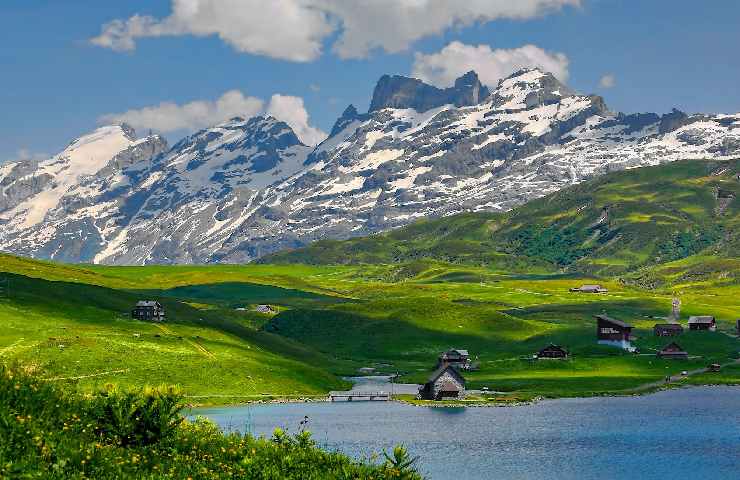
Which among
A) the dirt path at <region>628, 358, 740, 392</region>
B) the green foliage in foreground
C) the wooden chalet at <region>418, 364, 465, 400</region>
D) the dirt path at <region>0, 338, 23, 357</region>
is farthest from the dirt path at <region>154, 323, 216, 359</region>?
the green foliage in foreground

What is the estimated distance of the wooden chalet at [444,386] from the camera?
16688cm

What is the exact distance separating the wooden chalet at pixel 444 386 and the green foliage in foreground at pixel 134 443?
4909 inches

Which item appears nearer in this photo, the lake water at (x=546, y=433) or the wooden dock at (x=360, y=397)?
the lake water at (x=546, y=433)

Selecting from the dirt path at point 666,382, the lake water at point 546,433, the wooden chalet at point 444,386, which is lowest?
the lake water at point 546,433

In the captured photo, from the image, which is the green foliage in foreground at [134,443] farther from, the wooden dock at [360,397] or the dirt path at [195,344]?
the dirt path at [195,344]

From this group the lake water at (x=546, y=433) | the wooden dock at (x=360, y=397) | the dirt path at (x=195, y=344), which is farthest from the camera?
the dirt path at (x=195, y=344)

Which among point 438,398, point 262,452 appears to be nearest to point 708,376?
point 438,398

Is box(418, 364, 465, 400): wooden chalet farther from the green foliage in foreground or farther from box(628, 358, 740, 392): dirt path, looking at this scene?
the green foliage in foreground

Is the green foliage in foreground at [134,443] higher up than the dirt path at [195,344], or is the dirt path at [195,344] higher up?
the dirt path at [195,344]

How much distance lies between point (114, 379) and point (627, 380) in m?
92.6

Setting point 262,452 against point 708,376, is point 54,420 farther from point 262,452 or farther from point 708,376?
point 708,376

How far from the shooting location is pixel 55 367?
144625mm

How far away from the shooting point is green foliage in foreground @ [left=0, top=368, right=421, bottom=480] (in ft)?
114

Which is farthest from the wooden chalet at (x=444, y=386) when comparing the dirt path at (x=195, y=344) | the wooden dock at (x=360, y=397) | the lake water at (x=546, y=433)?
the dirt path at (x=195, y=344)
